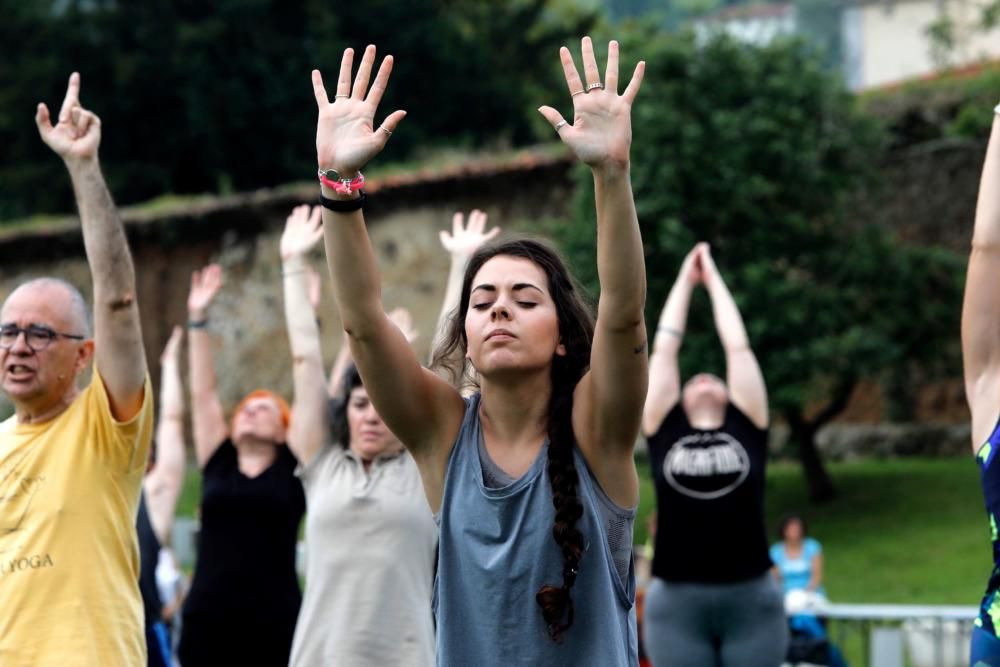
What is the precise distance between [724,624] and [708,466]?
2.36 ft

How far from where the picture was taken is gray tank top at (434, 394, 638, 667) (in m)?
3.42

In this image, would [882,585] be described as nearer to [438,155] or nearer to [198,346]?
[198,346]

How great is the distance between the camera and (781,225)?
1828 cm

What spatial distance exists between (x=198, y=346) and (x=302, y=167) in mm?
24308

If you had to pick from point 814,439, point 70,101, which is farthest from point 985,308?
point 814,439

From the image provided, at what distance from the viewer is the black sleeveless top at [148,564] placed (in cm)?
625

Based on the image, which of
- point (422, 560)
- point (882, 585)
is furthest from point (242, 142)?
point (422, 560)

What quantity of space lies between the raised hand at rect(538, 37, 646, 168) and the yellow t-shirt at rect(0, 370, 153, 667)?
6.37 feet

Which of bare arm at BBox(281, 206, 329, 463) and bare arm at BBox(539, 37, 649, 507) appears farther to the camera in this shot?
bare arm at BBox(281, 206, 329, 463)

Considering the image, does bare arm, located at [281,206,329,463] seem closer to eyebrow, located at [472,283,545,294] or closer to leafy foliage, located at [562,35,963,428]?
eyebrow, located at [472,283,545,294]

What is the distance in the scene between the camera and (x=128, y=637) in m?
4.48

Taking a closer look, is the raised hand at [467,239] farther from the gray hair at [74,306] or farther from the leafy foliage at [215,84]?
the leafy foliage at [215,84]

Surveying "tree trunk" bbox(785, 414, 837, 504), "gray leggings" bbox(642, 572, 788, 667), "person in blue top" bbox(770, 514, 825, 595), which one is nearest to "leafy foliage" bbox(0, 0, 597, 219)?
"tree trunk" bbox(785, 414, 837, 504)

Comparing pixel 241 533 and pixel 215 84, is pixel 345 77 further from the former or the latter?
pixel 215 84
